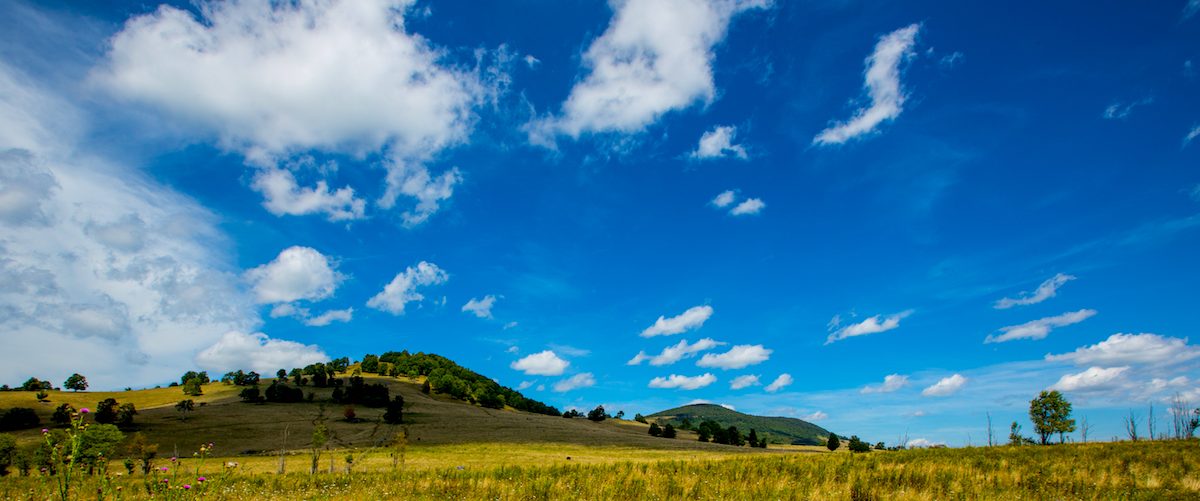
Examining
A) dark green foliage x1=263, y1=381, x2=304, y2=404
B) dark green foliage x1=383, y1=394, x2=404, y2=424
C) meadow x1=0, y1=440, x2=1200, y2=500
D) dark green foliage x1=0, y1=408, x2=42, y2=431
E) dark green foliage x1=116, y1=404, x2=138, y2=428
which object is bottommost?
dark green foliage x1=0, y1=408, x2=42, y2=431

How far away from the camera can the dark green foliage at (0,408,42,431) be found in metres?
103

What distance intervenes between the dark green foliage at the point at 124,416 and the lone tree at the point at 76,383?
269 feet

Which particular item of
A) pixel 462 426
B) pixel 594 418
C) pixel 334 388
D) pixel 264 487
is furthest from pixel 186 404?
pixel 264 487

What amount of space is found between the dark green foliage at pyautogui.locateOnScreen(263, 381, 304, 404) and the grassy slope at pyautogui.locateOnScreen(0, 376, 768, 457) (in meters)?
6.00

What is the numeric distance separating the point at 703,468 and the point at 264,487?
8.82 meters

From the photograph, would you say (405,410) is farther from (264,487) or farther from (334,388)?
(264,487)

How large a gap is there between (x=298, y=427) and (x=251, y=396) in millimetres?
41953

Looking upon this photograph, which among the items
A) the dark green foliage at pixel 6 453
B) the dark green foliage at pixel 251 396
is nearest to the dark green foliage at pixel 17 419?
the dark green foliage at pixel 251 396

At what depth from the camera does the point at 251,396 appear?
135000 mm

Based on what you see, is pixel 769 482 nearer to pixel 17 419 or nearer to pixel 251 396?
pixel 17 419

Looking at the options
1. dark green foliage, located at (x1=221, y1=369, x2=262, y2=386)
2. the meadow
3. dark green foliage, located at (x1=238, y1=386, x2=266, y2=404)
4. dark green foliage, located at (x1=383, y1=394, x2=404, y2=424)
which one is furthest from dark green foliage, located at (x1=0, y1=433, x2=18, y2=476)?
dark green foliage, located at (x1=221, y1=369, x2=262, y2=386)

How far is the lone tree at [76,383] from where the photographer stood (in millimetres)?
164250

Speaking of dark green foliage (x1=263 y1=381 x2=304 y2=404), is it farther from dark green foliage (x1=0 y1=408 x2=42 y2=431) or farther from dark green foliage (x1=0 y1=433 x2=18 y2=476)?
dark green foliage (x1=0 y1=433 x2=18 y2=476)

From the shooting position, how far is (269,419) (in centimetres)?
11038
